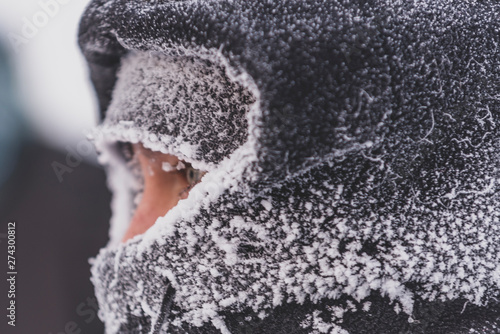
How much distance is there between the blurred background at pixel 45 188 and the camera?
995 millimetres

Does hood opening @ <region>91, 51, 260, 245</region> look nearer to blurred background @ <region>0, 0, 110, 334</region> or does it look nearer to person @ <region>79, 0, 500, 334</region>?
person @ <region>79, 0, 500, 334</region>

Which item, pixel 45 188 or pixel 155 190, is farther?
pixel 45 188

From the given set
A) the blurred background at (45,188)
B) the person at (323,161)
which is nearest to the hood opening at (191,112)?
the person at (323,161)

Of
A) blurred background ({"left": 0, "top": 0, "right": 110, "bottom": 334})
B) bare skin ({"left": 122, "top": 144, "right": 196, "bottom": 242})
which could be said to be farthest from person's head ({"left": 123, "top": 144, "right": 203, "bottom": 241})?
blurred background ({"left": 0, "top": 0, "right": 110, "bottom": 334})

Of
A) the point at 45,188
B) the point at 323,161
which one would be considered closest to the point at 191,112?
the point at 323,161

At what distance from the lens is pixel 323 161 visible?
12.9 inches

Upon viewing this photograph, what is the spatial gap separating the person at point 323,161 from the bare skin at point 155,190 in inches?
3.4

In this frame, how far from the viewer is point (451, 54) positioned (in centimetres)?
34

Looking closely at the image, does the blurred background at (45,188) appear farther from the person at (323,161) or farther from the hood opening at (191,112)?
the person at (323,161)

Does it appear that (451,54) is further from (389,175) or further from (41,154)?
(41,154)

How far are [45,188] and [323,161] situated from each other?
100 centimetres

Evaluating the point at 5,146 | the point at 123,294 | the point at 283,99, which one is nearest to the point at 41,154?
the point at 5,146

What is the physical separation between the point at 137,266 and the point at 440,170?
0.31m

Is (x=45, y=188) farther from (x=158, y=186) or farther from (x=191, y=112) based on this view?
(x=191, y=112)
